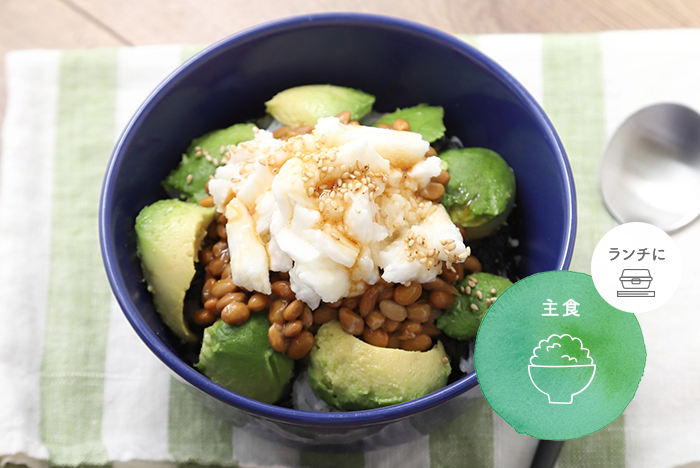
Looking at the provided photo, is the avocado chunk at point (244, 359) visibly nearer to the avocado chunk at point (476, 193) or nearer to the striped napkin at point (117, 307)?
the striped napkin at point (117, 307)

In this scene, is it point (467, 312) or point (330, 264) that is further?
point (467, 312)

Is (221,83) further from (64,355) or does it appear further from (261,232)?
(64,355)

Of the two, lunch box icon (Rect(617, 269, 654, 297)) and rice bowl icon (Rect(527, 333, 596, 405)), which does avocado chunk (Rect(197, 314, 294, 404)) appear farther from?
lunch box icon (Rect(617, 269, 654, 297))

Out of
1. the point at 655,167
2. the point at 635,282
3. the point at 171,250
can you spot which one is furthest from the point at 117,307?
the point at 655,167

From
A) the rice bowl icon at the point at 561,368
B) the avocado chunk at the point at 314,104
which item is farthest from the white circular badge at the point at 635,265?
the avocado chunk at the point at 314,104

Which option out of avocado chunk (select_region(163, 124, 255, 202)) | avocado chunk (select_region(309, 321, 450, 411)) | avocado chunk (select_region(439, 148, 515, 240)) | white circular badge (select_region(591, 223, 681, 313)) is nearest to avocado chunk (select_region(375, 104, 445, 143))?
avocado chunk (select_region(439, 148, 515, 240))

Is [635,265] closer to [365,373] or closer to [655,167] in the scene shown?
[365,373]
